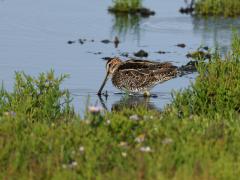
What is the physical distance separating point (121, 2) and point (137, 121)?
1436 cm

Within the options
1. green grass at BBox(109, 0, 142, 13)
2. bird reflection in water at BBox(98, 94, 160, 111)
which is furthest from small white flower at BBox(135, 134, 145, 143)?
green grass at BBox(109, 0, 142, 13)

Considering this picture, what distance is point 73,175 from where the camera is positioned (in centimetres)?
608

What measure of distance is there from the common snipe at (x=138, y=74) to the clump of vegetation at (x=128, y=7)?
25.2ft

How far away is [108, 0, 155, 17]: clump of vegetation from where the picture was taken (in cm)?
2116

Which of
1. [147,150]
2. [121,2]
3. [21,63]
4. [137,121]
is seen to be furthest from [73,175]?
[121,2]

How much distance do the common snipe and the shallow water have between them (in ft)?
0.69

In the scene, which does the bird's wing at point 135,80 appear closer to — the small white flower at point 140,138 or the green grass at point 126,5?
the small white flower at point 140,138

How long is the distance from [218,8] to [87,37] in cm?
440

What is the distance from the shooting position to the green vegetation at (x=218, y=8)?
2056 centimetres

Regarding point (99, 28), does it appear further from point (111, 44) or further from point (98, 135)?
point (98, 135)

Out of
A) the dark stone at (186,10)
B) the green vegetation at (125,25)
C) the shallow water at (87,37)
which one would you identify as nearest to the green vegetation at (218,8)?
the dark stone at (186,10)

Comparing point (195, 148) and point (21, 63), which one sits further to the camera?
point (21, 63)

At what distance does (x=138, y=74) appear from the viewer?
43.6ft

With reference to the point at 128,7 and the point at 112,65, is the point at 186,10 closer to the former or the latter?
the point at 128,7
